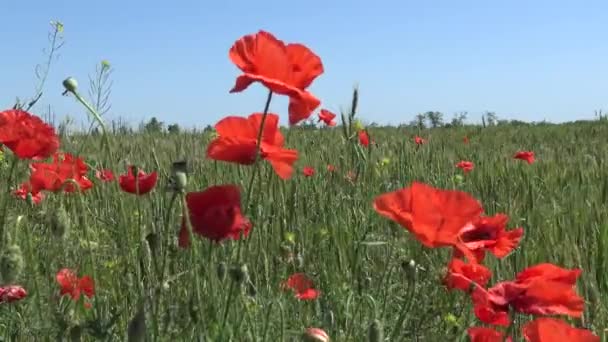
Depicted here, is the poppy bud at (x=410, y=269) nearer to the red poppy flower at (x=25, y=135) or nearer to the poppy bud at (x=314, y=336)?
the poppy bud at (x=314, y=336)

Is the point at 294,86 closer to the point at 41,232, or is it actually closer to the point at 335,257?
the point at 335,257

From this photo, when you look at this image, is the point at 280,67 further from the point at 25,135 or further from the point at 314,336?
the point at 25,135

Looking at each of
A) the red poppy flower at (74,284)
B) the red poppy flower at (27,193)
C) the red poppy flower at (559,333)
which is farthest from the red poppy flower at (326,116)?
the red poppy flower at (559,333)

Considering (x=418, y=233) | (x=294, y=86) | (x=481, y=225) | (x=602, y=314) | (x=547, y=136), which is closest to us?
(x=418, y=233)

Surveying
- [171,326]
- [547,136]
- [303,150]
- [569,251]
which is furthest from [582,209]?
[547,136]

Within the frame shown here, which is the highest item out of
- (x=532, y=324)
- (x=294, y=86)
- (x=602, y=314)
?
(x=294, y=86)

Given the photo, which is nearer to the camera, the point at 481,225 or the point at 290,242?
the point at 481,225

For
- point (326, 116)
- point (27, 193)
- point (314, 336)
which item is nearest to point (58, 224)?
point (314, 336)

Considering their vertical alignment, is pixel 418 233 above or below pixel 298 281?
above

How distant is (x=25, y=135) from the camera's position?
184cm

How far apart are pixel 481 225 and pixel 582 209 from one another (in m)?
1.41

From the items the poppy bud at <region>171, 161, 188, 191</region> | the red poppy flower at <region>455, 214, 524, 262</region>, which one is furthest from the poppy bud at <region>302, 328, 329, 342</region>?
the red poppy flower at <region>455, 214, 524, 262</region>

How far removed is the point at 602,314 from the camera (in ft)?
5.12

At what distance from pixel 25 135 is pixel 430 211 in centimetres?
107
